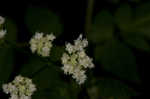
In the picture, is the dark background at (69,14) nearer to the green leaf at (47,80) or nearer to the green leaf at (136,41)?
the green leaf at (136,41)

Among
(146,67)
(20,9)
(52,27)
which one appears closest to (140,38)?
(146,67)

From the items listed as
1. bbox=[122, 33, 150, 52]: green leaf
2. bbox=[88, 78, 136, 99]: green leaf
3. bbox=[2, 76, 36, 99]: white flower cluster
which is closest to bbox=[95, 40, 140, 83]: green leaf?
bbox=[122, 33, 150, 52]: green leaf

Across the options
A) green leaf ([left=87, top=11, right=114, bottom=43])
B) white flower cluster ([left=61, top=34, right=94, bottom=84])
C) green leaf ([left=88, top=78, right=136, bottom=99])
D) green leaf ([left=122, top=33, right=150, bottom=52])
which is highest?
green leaf ([left=87, top=11, right=114, bottom=43])

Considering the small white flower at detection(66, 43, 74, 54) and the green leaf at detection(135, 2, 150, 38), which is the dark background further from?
the small white flower at detection(66, 43, 74, 54)

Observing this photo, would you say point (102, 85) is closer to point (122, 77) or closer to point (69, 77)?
point (69, 77)

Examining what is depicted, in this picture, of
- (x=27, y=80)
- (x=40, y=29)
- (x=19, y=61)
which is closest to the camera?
(x=27, y=80)

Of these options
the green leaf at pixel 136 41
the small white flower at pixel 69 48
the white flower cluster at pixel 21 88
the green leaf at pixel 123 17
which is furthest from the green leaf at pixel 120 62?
the white flower cluster at pixel 21 88
